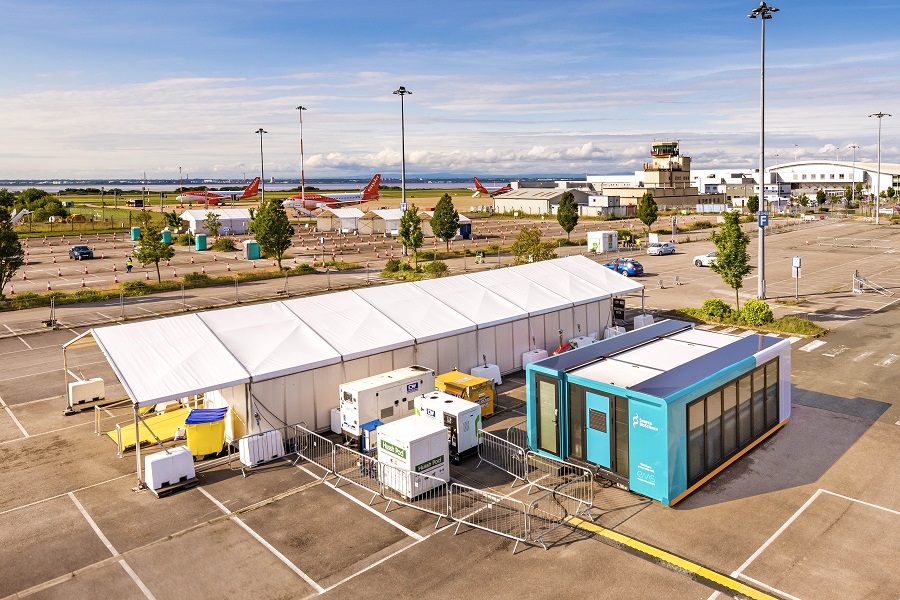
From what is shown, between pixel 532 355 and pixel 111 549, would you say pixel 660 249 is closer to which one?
pixel 532 355

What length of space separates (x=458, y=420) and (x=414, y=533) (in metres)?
4.48

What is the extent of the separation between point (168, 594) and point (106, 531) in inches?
143

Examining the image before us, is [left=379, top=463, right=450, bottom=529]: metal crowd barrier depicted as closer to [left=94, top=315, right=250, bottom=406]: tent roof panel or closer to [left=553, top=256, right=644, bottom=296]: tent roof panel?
[left=94, top=315, right=250, bottom=406]: tent roof panel

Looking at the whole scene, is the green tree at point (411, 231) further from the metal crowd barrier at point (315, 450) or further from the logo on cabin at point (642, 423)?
the logo on cabin at point (642, 423)

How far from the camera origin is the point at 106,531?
52.7 ft

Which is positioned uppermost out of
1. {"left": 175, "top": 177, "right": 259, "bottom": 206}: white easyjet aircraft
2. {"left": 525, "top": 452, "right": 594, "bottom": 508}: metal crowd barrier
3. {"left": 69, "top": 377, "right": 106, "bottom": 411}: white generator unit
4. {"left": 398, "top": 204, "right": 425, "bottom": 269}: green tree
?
{"left": 175, "top": 177, "right": 259, "bottom": 206}: white easyjet aircraft

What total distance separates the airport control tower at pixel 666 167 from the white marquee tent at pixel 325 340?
116 m

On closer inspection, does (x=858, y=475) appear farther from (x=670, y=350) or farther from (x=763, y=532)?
(x=670, y=350)

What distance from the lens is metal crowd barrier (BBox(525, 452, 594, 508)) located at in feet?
57.1

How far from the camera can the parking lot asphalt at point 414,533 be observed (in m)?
13.7

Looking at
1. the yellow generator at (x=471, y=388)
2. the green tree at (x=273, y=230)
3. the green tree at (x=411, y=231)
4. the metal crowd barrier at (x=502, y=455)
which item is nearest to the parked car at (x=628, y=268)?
the green tree at (x=411, y=231)

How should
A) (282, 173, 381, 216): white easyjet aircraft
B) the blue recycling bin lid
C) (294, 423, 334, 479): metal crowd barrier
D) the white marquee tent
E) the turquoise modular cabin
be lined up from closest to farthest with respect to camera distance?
the turquoise modular cabin, (294, 423, 334, 479): metal crowd barrier, the blue recycling bin lid, the white marquee tent, (282, 173, 381, 216): white easyjet aircraft

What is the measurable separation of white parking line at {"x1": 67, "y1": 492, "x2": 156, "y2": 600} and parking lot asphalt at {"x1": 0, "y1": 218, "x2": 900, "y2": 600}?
5cm

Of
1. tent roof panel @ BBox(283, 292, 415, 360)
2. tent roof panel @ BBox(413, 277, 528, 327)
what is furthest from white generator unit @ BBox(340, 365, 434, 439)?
tent roof panel @ BBox(413, 277, 528, 327)
